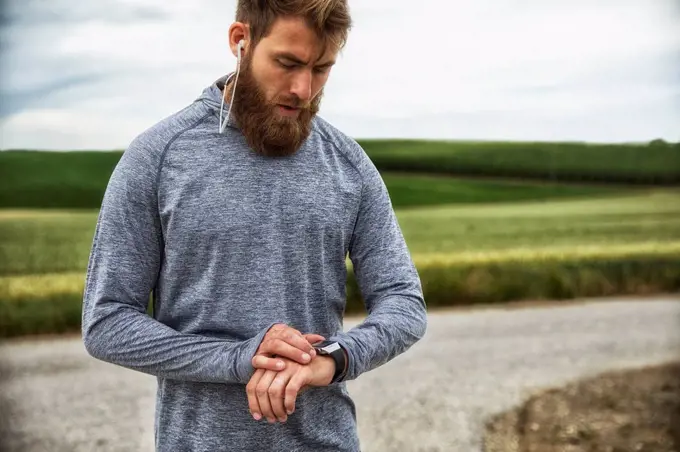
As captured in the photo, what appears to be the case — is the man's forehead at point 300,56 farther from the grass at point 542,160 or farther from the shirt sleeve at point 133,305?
the grass at point 542,160

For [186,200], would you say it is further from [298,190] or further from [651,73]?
[651,73]

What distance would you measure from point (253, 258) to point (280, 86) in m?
0.22

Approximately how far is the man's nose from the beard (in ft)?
0.04

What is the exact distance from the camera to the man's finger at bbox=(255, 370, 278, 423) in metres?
0.86

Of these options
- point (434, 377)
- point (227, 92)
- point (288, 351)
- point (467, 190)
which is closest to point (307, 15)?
point (227, 92)

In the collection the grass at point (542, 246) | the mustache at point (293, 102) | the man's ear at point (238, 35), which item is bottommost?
the grass at point (542, 246)

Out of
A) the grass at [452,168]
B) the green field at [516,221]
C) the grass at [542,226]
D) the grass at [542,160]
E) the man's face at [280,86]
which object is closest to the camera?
the man's face at [280,86]

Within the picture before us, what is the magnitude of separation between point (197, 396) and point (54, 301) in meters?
2.80

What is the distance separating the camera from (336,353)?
899mm

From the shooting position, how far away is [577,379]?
3.82 m

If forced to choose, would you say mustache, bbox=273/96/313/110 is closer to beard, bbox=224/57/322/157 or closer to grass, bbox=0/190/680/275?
beard, bbox=224/57/322/157

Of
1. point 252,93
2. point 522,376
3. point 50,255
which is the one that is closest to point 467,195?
point 522,376

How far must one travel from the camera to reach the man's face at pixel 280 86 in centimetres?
96

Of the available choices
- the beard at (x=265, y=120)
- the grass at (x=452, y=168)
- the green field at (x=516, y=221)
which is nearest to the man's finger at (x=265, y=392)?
the beard at (x=265, y=120)
